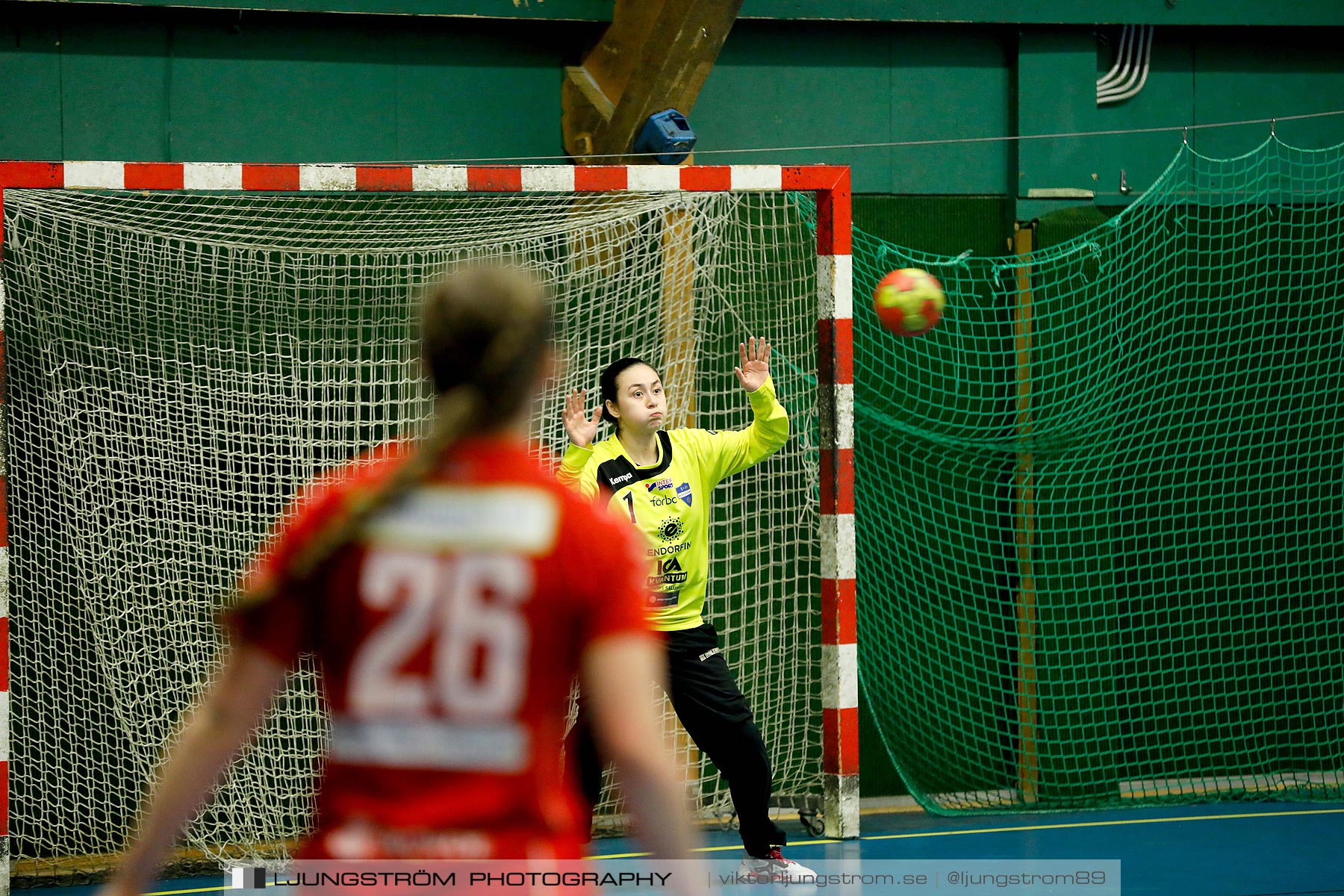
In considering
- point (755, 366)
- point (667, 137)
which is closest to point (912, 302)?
point (755, 366)

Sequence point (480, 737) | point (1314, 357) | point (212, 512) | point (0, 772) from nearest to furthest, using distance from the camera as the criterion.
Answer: point (480, 737)
point (0, 772)
point (212, 512)
point (1314, 357)

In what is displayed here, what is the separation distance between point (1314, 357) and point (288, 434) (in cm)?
494

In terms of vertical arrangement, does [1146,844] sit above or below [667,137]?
below

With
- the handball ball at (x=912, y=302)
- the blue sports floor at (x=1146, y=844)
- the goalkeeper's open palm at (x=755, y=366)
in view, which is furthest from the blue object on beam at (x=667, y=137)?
the blue sports floor at (x=1146, y=844)

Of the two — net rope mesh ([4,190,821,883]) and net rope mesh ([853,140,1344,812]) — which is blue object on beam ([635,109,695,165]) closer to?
net rope mesh ([4,190,821,883])

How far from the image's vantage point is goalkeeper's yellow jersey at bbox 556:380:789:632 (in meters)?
4.67

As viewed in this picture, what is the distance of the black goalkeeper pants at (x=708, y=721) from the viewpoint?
462 centimetres

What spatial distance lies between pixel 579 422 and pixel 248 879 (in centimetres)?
206

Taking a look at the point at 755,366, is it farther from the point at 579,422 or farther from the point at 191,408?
the point at 191,408

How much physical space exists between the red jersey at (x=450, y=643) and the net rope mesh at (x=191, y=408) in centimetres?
337

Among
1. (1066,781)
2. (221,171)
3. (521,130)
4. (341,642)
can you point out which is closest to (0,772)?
(221,171)

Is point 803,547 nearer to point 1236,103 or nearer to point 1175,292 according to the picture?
point 1175,292

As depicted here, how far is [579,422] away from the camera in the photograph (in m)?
4.70

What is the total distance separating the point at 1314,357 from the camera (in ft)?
22.3
